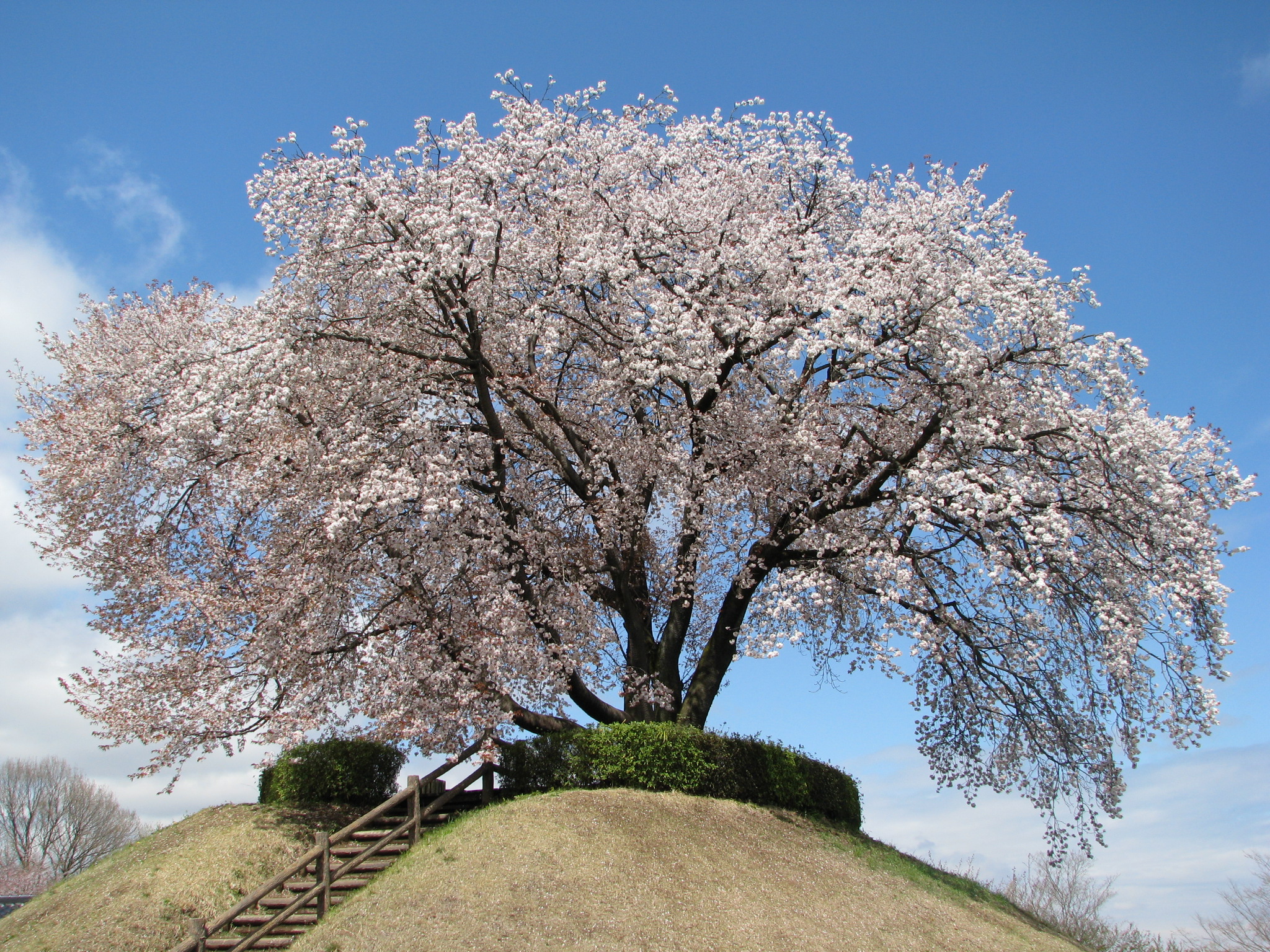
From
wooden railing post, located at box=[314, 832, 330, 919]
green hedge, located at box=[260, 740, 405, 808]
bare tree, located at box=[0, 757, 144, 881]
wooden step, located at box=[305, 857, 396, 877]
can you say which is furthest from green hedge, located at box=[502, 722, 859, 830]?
bare tree, located at box=[0, 757, 144, 881]

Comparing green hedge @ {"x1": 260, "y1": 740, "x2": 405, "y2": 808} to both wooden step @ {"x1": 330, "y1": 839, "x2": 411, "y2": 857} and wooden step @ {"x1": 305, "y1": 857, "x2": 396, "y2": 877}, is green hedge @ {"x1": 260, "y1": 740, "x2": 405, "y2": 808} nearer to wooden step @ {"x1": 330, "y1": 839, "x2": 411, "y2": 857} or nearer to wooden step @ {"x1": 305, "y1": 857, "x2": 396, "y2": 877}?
wooden step @ {"x1": 330, "y1": 839, "x2": 411, "y2": 857}

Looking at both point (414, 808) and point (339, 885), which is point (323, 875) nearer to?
point (339, 885)

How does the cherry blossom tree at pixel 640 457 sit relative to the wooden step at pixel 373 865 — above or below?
above

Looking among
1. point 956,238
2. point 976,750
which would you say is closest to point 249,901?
point 976,750

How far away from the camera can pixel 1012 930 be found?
17.0m

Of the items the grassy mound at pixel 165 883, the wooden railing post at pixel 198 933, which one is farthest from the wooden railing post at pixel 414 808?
the wooden railing post at pixel 198 933

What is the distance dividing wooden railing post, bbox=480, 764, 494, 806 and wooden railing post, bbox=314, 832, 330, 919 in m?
3.52

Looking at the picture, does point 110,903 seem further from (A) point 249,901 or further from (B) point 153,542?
(B) point 153,542

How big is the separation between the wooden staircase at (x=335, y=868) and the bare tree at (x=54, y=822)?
26.4m

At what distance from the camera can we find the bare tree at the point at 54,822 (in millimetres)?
36500

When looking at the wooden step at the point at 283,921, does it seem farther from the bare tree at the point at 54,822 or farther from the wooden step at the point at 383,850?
the bare tree at the point at 54,822

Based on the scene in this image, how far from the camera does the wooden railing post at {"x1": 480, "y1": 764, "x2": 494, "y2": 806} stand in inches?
713

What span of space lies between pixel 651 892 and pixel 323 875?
217 inches

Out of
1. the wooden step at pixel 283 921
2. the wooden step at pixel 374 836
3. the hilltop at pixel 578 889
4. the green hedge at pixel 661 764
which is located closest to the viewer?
the hilltop at pixel 578 889
